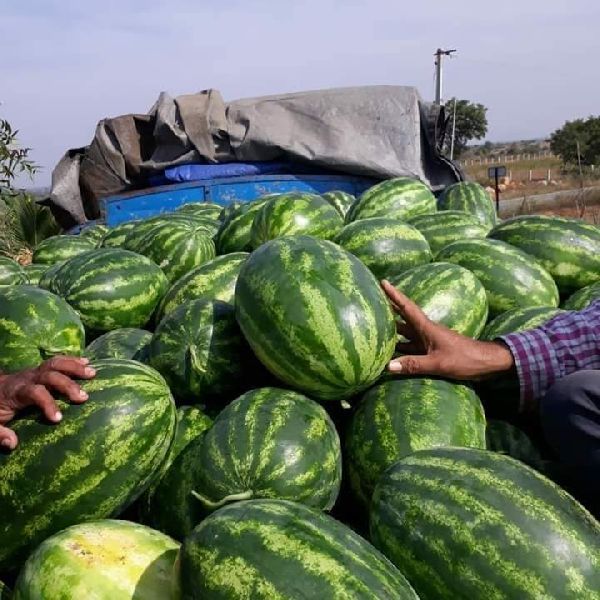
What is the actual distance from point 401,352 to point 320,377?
21.5 inches

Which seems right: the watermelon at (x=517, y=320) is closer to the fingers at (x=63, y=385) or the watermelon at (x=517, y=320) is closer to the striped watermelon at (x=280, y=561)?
the striped watermelon at (x=280, y=561)

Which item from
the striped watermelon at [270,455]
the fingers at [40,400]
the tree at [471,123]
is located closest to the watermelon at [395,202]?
the striped watermelon at [270,455]

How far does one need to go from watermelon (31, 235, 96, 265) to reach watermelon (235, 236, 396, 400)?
9.43 ft

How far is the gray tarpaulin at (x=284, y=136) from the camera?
10.5 meters

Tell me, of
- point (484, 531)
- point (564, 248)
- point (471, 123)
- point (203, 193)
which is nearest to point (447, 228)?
point (564, 248)

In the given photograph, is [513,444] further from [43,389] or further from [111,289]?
[111,289]

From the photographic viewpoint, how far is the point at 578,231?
3.70m

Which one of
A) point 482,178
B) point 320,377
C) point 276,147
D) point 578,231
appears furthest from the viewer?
point 482,178

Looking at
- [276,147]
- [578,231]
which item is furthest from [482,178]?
[578,231]

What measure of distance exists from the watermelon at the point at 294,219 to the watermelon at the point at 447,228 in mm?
490

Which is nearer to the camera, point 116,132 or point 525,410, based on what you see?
point 525,410

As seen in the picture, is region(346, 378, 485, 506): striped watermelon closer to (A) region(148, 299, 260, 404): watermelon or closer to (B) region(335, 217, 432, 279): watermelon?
(A) region(148, 299, 260, 404): watermelon

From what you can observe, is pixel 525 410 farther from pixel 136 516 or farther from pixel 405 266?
pixel 136 516

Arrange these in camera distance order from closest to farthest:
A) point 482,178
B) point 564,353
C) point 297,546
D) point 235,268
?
point 297,546 → point 564,353 → point 235,268 → point 482,178
